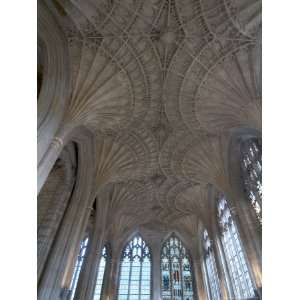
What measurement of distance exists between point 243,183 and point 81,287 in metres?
11.9

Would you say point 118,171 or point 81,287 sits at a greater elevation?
point 118,171

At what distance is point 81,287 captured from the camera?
1562 centimetres

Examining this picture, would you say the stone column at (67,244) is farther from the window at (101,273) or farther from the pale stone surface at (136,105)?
the window at (101,273)

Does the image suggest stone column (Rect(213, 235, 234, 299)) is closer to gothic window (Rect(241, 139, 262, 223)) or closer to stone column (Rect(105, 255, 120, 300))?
gothic window (Rect(241, 139, 262, 223))

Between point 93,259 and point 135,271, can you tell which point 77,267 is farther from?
point 135,271

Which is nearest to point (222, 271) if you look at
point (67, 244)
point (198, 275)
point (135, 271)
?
point (198, 275)

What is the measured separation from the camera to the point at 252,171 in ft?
49.4

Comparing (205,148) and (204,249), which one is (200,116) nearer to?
(205,148)

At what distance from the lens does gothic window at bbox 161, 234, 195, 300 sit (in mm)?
21312

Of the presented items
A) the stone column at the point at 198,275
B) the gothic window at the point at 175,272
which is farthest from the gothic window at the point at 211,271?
the gothic window at the point at 175,272

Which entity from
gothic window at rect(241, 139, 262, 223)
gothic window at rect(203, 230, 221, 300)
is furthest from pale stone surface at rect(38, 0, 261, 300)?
gothic window at rect(203, 230, 221, 300)

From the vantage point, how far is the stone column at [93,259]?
15555 millimetres

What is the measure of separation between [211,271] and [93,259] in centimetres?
996

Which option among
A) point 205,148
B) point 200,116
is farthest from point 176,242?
point 200,116
